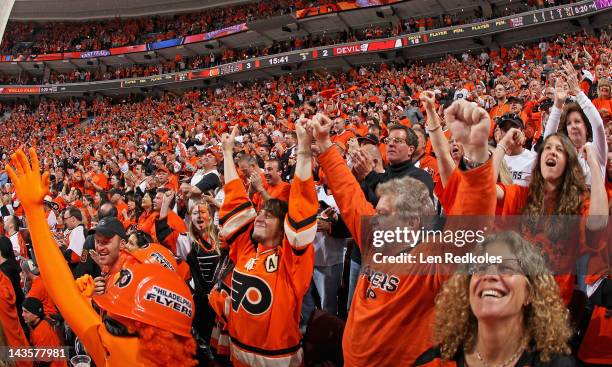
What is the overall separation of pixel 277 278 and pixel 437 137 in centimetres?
99

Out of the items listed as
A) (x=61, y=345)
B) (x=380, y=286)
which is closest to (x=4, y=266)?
(x=61, y=345)

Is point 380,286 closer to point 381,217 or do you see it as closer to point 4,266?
point 381,217

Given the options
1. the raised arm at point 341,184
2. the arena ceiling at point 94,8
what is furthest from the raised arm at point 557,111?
the arena ceiling at point 94,8

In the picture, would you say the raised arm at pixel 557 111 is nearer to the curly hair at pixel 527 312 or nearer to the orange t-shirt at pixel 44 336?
the curly hair at pixel 527 312

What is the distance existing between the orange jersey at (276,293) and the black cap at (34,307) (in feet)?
6.24

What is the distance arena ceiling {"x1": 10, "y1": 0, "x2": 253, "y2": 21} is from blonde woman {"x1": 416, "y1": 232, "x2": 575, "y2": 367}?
27221 mm

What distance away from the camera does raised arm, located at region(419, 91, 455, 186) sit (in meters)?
2.16

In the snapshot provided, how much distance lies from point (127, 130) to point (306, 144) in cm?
1854

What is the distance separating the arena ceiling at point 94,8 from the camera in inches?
1071

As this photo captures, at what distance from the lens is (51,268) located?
213 centimetres

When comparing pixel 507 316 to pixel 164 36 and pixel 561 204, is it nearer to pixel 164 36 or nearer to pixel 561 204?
pixel 561 204

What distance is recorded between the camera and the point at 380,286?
201 cm

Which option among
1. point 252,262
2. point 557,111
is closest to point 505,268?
point 252,262

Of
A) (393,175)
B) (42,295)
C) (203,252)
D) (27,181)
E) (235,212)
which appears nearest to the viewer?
(27,181)
